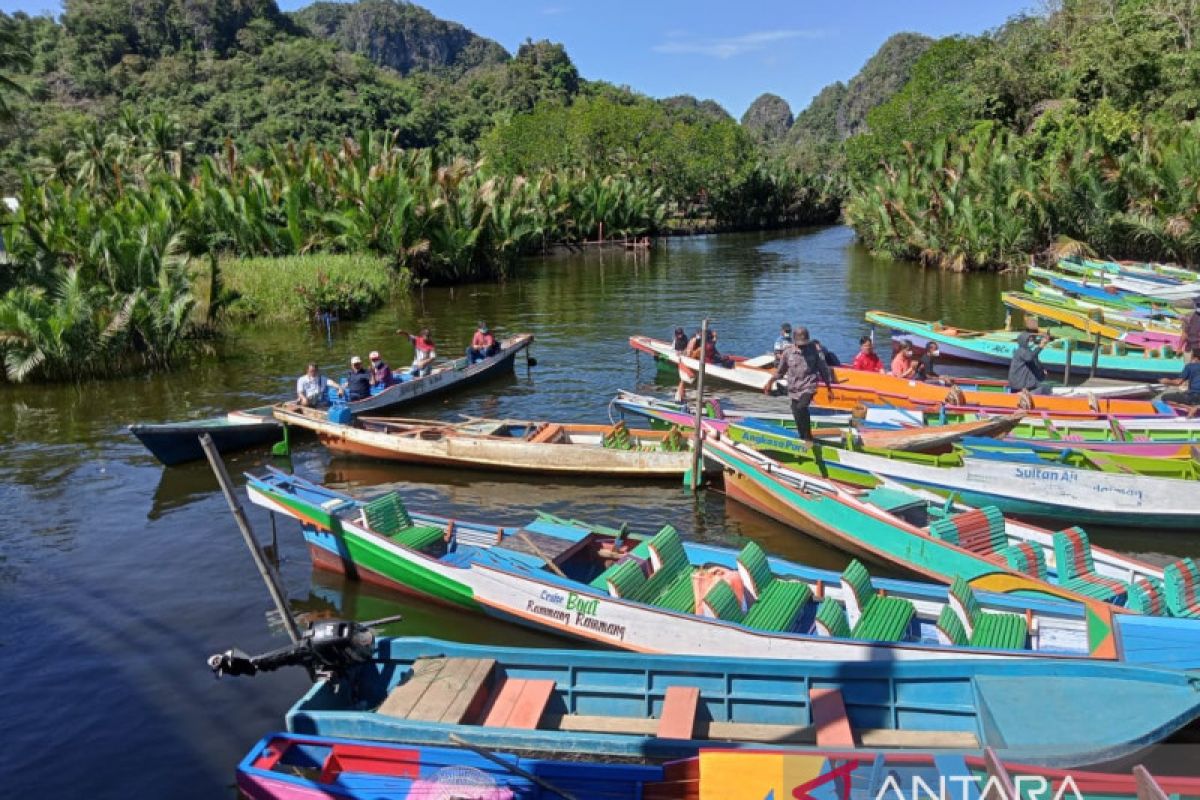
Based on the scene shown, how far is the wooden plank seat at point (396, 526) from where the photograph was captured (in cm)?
1199

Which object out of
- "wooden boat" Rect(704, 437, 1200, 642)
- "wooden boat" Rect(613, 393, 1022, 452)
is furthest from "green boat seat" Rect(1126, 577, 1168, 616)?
"wooden boat" Rect(613, 393, 1022, 452)

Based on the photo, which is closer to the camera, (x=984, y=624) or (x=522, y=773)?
(x=522, y=773)

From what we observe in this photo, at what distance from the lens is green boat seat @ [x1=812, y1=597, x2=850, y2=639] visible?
9055 millimetres

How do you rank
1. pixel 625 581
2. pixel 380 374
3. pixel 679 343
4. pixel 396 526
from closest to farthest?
pixel 625 581
pixel 396 526
pixel 380 374
pixel 679 343

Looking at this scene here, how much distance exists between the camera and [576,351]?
2922 cm

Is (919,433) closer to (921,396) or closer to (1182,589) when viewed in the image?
(921,396)

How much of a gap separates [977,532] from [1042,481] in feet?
9.60

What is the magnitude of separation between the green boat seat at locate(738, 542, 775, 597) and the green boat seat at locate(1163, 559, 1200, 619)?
403 cm

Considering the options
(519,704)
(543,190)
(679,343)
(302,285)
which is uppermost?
(543,190)

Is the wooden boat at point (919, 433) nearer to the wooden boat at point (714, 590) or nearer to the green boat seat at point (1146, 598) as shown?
the wooden boat at point (714, 590)

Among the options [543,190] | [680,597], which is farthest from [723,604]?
[543,190]

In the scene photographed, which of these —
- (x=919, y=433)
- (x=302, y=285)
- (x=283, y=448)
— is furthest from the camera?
(x=302, y=285)

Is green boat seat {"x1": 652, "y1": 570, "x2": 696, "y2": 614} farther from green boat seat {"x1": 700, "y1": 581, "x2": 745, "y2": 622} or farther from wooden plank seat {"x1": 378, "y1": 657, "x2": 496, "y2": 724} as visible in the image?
wooden plank seat {"x1": 378, "y1": 657, "x2": 496, "y2": 724}

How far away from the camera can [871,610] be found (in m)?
9.38
